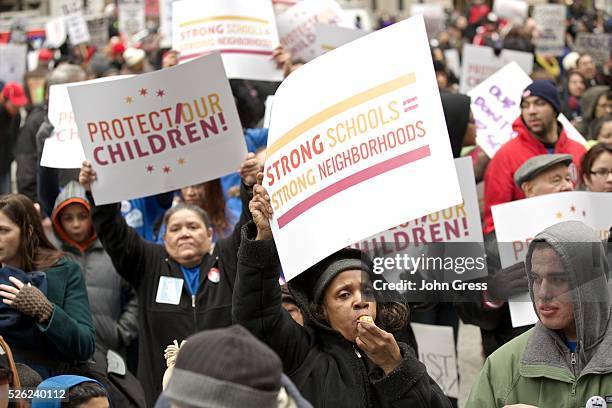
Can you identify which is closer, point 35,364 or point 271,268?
point 271,268

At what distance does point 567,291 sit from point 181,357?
5.32ft

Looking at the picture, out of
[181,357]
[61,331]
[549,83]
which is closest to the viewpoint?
[181,357]

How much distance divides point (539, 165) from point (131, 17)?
1807 centimetres

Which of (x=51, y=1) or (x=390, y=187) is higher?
(x=51, y=1)

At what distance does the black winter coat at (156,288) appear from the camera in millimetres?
5801

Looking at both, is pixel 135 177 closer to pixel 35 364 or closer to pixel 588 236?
pixel 35 364

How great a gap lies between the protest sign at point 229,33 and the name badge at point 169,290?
2837 mm

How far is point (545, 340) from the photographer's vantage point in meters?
3.82

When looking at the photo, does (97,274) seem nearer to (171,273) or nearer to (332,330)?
(171,273)

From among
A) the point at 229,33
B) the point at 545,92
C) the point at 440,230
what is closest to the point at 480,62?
the point at 229,33

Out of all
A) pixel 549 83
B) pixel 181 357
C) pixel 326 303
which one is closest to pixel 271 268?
pixel 326 303

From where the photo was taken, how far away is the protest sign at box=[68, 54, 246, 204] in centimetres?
606

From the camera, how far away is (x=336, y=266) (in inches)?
162

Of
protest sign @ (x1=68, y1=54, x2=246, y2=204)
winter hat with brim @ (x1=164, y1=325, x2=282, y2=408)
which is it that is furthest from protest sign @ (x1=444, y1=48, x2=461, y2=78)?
winter hat with brim @ (x1=164, y1=325, x2=282, y2=408)
